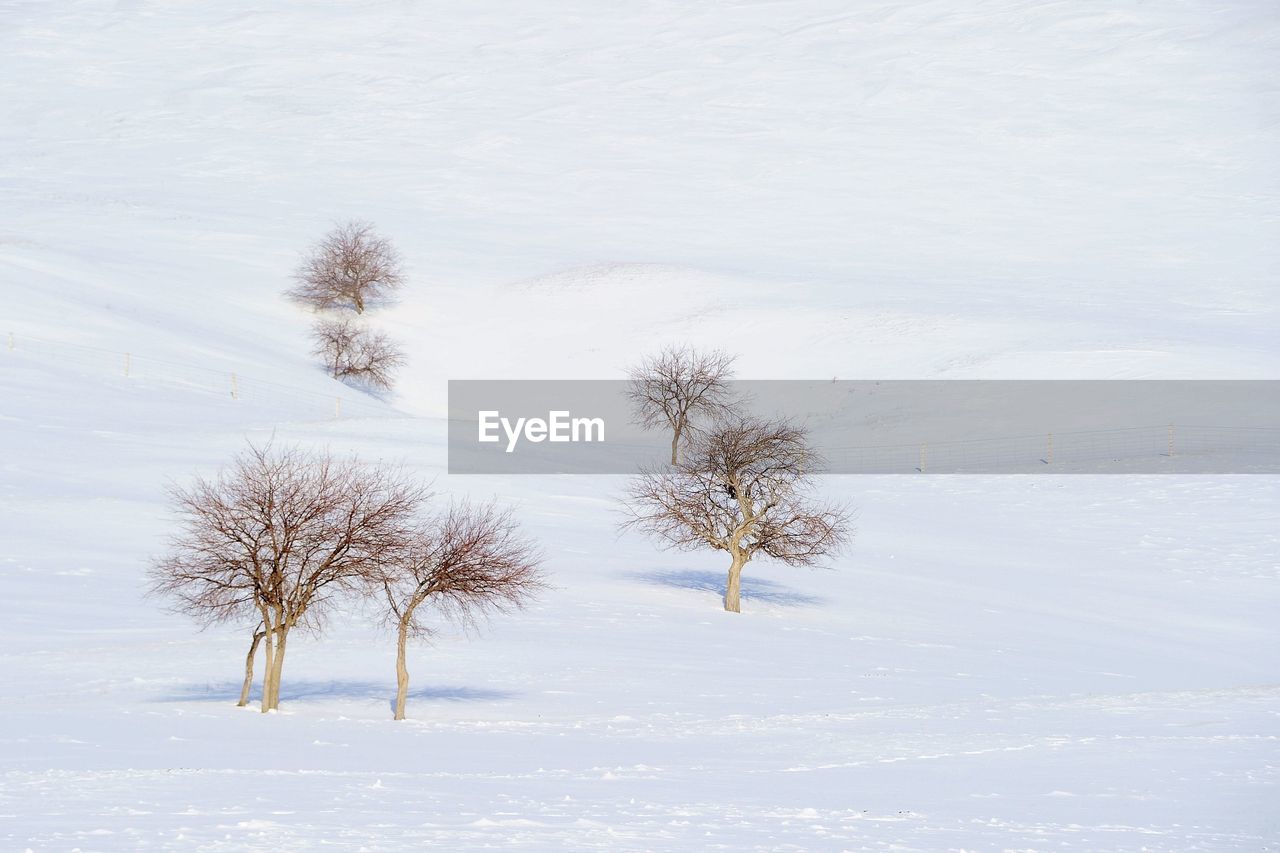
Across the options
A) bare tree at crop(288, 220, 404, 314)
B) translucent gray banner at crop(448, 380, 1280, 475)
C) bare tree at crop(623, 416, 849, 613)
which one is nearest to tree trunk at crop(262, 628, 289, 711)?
bare tree at crop(623, 416, 849, 613)

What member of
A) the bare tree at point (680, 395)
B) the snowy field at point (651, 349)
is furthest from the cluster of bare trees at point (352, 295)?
the bare tree at point (680, 395)

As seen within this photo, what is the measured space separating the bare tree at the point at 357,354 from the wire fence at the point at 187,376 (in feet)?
32.5

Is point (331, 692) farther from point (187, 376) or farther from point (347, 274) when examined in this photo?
point (347, 274)

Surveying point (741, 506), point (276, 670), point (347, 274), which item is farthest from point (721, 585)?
point (347, 274)

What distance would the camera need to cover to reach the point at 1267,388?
62812mm

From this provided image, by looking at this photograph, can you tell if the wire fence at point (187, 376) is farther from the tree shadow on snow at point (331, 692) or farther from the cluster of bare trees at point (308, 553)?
the cluster of bare trees at point (308, 553)

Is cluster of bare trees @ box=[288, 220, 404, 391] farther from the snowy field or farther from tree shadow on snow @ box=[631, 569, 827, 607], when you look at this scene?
tree shadow on snow @ box=[631, 569, 827, 607]

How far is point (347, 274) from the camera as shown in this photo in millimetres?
88562

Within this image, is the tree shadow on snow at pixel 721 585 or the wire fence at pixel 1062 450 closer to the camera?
the tree shadow on snow at pixel 721 585

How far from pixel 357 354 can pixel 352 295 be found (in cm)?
1033

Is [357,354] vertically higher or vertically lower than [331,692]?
higher

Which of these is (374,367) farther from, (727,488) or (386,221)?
(727,488)

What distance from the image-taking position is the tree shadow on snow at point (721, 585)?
39344 mm

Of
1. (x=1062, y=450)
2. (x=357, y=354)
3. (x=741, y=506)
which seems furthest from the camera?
(x=357, y=354)
